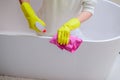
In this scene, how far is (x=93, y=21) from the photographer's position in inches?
50.5

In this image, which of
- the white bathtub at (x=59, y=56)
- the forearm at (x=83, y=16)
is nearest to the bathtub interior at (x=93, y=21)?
the white bathtub at (x=59, y=56)

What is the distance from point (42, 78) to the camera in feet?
3.78

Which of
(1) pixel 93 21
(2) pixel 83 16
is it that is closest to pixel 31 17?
(2) pixel 83 16

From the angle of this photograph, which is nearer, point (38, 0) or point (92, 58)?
point (92, 58)

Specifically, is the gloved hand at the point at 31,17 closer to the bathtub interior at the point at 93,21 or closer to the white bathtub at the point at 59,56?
the white bathtub at the point at 59,56

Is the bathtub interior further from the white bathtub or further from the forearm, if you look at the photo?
the forearm

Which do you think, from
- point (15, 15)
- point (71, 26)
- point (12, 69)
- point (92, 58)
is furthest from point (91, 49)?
point (15, 15)

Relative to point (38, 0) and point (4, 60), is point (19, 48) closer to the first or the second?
point (4, 60)

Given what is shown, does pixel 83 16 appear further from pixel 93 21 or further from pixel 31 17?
pixel 93 21

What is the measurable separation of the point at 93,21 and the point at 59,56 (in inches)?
14.1

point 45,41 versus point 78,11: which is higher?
point 78,11

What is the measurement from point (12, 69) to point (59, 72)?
0.74ft

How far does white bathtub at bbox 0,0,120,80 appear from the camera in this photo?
0.99m

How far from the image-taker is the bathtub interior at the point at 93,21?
1.23m
